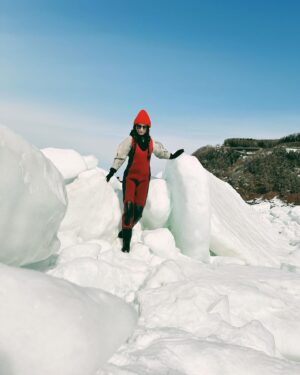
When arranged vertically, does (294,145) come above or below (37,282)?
above

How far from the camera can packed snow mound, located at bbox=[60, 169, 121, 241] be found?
4.35 m

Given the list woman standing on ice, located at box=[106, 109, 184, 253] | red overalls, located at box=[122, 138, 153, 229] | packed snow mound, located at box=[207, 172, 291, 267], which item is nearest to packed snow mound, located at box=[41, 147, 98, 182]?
woman standing on ice, located at box=[106, 109, 184, 253]

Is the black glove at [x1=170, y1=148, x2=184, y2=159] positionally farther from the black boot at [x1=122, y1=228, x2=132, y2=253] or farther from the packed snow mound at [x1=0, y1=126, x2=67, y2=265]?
the packed snow mound at [x1=0, y1=126, x2=67, y2=265]

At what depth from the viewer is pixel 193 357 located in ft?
6.71

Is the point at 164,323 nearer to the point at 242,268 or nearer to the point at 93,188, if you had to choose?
the point at 242,268

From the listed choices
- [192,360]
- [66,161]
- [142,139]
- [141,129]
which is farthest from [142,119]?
[192,360]

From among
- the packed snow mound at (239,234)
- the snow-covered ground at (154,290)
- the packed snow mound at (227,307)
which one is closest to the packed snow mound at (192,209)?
the snow-covered ground at (154,290)

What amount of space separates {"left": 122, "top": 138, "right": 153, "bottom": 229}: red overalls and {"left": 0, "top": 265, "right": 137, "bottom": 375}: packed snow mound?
2.38 m

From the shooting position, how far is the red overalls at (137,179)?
14.9 feet

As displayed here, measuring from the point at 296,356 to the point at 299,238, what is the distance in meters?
Result: 4.89

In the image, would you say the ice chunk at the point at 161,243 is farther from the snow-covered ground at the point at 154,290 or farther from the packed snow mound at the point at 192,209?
the packed snow mound at the point at 192,209

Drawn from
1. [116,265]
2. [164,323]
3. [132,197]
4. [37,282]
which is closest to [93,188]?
[132,197]

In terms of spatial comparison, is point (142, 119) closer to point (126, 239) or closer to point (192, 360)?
point (126, 239)

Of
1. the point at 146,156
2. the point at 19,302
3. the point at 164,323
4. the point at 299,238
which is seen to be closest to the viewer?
the point at 19,302
